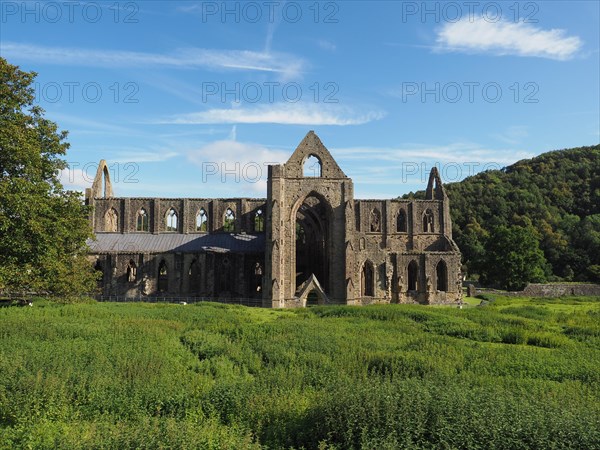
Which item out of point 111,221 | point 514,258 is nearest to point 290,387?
point 111,221

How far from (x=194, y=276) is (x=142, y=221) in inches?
350

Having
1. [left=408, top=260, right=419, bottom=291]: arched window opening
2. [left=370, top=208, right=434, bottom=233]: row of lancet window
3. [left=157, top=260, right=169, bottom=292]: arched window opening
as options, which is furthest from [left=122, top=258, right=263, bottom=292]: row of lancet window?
[left=408, top=260, right=419, bottom=291]: arched window opening

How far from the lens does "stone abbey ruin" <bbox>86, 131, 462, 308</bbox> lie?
39281mm

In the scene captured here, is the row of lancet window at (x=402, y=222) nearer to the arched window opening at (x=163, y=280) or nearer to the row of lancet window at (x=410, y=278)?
the row of lancet window at (x=410, y=278)

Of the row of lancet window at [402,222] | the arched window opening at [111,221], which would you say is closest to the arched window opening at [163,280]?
the arched window opening at [111,221]

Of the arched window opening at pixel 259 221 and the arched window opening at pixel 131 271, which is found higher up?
the arched window opening at pixel 259 221

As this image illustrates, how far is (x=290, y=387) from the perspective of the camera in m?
12.4

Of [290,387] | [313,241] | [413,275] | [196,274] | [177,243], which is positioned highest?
[313,241]

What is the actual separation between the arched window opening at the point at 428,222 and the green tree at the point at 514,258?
1018 cm

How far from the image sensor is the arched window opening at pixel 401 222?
164ft

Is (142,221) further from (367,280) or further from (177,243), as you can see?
(367,280)

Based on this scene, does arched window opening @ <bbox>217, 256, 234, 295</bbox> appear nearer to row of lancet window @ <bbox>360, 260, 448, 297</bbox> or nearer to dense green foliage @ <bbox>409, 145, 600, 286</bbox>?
row of lancet window @ <bbox>360, 260, 448, 297</bbox>

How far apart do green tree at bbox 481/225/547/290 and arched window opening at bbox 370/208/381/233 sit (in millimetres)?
15538

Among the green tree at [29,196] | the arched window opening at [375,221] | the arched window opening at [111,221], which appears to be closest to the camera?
the green tree at [29,196]
